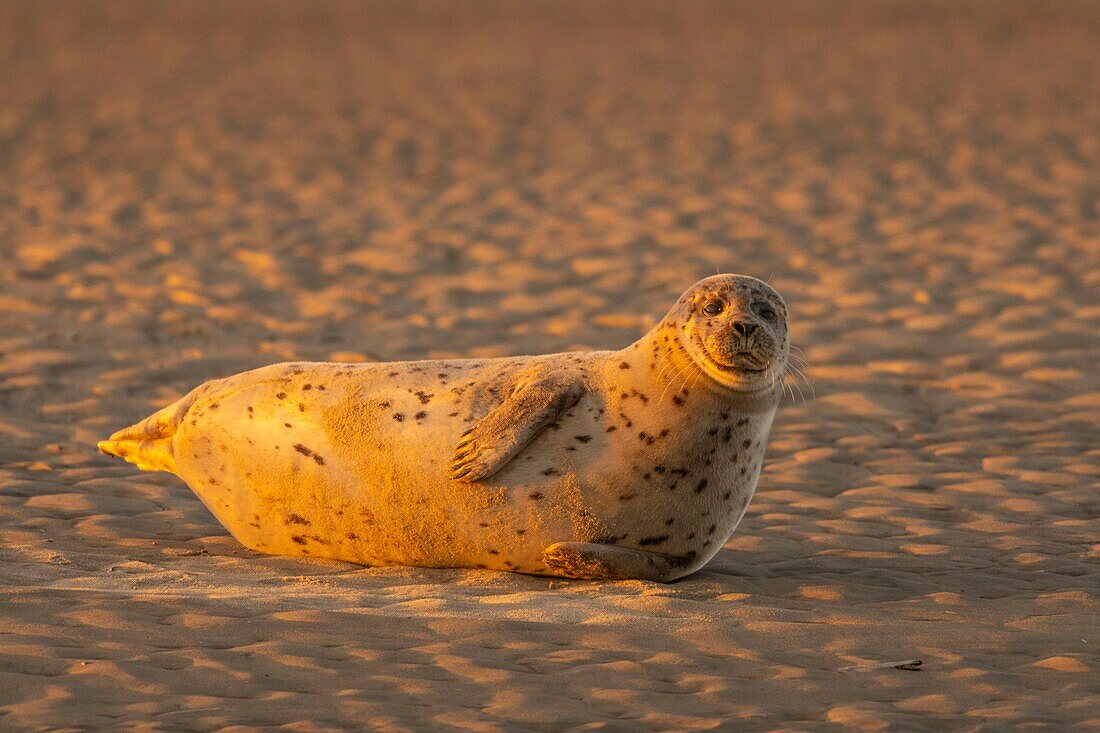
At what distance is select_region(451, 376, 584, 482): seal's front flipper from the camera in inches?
222

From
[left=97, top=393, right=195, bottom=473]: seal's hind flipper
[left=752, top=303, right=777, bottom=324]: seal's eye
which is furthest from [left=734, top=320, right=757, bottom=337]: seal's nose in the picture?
[left=97, top=393, right=195, bottom=473]: seal's hind flipper

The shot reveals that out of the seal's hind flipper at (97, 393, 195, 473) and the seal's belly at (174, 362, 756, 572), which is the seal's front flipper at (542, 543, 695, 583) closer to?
the seal's belly at (174, 362, 756, 572)

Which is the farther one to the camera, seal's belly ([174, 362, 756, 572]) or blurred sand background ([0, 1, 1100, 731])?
seal's belly ([174, 362, 756, 572])

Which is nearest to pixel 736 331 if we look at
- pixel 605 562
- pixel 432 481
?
pixel 605 562

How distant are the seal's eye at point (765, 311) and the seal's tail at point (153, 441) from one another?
73.5 inches

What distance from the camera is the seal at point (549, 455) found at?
5664 mm

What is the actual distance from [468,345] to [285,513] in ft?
11.8

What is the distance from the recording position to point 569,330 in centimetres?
980

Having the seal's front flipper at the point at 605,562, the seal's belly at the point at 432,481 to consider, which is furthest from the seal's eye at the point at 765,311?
the seal's front flipper at the point at 605,562

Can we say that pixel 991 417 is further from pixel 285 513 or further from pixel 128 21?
pixel 128 21

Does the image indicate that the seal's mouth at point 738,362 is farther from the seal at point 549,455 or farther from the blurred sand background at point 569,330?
the blurred sand background at point 569,330

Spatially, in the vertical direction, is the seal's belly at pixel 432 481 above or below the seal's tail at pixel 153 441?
below

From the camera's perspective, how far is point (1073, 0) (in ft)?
93.2

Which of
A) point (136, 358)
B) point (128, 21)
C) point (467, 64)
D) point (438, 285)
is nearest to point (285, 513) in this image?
point (136, 358)
